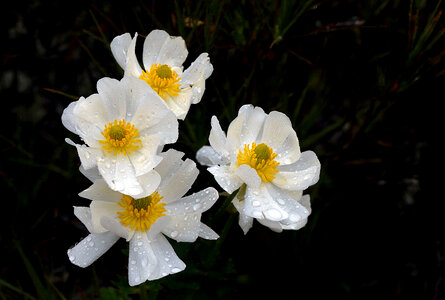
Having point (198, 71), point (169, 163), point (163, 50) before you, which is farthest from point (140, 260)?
point (163, 50)

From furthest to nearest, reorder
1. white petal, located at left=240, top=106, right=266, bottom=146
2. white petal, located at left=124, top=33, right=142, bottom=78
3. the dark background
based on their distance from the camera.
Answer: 1. the dark background
2. white petal, located at left=240, top=106, right=266, bottom=146
3. white petal, located at left=124, top=33, right=142, bottom=78

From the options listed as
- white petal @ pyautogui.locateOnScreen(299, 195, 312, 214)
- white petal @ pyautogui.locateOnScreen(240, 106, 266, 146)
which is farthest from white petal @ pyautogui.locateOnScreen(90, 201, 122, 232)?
white petal @ pyautogui.locateOnScreen(299, 195, 312, 214)

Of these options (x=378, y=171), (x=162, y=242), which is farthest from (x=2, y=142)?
(x=378, y=171)

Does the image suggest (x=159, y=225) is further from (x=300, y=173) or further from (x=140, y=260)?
(x=300, y=173)

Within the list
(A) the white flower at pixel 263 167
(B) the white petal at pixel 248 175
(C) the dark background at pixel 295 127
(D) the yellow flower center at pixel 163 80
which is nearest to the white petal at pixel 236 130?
(A) the white flower at pixel 263 167

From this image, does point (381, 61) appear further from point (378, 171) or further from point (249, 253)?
point (249, 253)

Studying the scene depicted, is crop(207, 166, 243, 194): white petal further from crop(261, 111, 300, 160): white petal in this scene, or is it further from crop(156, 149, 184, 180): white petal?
crop(261, 111, 300, 160): white petal
